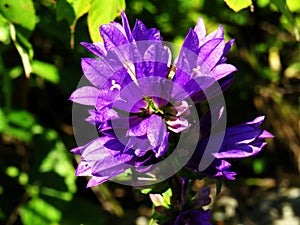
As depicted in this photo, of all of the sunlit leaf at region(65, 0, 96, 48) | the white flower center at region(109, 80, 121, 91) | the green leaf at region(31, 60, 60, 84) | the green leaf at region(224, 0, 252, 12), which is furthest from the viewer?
the green leaf at region(31, 60, 60, 84)

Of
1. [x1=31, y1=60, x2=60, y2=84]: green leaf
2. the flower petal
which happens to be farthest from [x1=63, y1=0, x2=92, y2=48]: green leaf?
[x1=31, y1=60, x2=60, y2=84]: green leaf

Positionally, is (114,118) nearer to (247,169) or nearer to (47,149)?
(47,149)

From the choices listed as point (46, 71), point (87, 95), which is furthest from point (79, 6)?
point (46, 71)

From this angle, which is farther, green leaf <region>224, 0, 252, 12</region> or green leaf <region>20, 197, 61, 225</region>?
green leaf <region>20, 197, 61, 225</region>

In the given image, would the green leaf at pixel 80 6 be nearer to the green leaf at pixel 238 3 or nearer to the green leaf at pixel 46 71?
the green leaf at pixel 238 3

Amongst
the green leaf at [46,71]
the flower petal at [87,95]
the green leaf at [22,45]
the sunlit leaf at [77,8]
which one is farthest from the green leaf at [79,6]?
the green leaf at [46,71]

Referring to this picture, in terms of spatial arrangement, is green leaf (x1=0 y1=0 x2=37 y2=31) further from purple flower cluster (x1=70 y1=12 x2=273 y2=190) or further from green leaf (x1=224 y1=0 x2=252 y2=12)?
green leaf (x1=224 y1=0 x2=252 y2=12)

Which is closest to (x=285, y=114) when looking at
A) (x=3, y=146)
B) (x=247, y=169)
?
(x=247, y=169)
